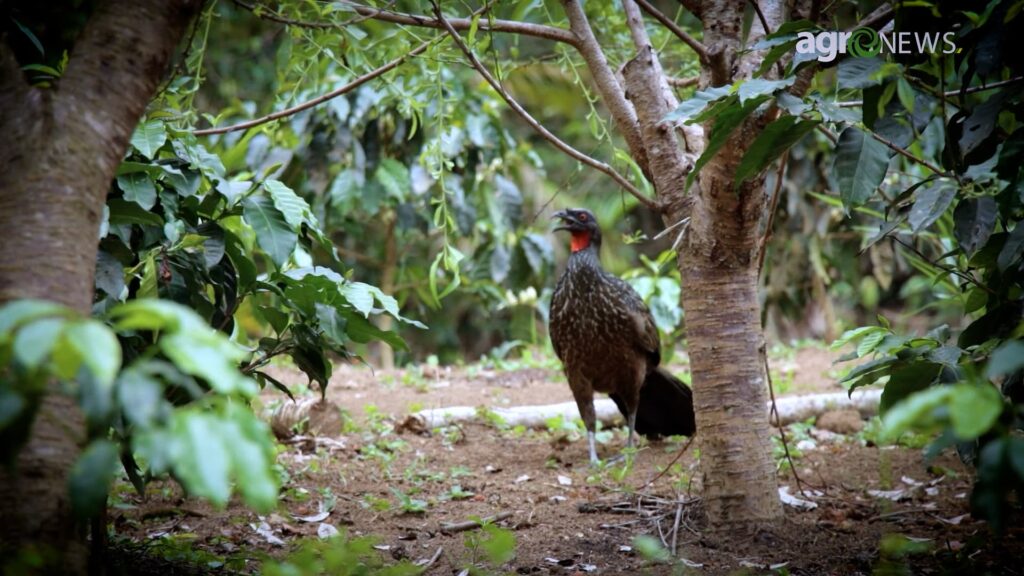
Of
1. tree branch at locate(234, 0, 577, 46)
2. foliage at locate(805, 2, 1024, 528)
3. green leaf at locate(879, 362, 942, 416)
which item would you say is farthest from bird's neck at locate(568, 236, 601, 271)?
green leaf at locate(879, 362, 942, 416)

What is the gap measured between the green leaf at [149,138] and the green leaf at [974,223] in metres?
Answer: 2.20

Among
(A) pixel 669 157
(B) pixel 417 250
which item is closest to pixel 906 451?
(A) pixel 669 157

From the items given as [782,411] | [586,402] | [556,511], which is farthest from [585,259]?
[556,511]

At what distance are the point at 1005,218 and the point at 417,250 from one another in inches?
236

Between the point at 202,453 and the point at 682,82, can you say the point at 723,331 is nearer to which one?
the point at 682,82

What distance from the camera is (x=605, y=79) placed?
2.97 m

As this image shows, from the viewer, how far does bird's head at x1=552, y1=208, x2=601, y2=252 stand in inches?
202

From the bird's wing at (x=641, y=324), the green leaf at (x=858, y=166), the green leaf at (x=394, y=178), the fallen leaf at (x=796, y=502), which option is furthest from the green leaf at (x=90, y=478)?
the green leaf at (x=394, y=178)

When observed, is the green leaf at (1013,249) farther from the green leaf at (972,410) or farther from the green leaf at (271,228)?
the green leaf at (271,228)

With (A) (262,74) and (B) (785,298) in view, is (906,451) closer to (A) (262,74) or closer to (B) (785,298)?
(B) (785,298)

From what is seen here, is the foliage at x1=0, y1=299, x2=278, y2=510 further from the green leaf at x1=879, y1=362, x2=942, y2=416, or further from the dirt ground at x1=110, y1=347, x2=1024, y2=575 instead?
the green leaf at x1=879, y1=362, x2=942, y2=416

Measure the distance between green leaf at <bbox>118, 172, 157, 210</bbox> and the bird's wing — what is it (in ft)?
10.00

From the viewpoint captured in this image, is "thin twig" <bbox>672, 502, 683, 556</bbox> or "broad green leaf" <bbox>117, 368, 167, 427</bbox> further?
"thin twig" <bbox>672, 502, 683, 556</bbox>

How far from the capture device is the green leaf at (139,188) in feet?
6.79
